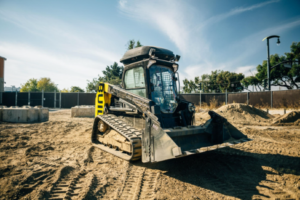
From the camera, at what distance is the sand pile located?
35.9ft

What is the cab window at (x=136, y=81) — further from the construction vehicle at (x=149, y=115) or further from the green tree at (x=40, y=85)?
the green tree at (x=40, y=85)

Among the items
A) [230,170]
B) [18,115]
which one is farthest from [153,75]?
[18,115]

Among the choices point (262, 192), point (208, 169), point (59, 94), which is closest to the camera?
point (262, 192)

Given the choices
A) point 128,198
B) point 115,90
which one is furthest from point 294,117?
point 128,198

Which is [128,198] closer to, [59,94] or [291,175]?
[291,175]

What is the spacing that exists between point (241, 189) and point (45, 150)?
4590mm

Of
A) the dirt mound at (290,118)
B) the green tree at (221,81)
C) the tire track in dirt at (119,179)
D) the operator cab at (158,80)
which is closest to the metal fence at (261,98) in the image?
the dirt mound at (290,118)

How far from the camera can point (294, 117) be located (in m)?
9.95

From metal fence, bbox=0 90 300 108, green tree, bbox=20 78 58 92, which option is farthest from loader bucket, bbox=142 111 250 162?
green tree, bbox=20 78 58 92

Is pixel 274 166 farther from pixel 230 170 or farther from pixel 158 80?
pixel 158 80

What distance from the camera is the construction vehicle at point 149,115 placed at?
11.4 ft

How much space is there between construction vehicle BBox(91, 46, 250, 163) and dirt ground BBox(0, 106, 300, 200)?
42cm

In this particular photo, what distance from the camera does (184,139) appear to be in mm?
3549

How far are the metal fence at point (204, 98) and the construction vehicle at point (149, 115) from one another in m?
12.8
